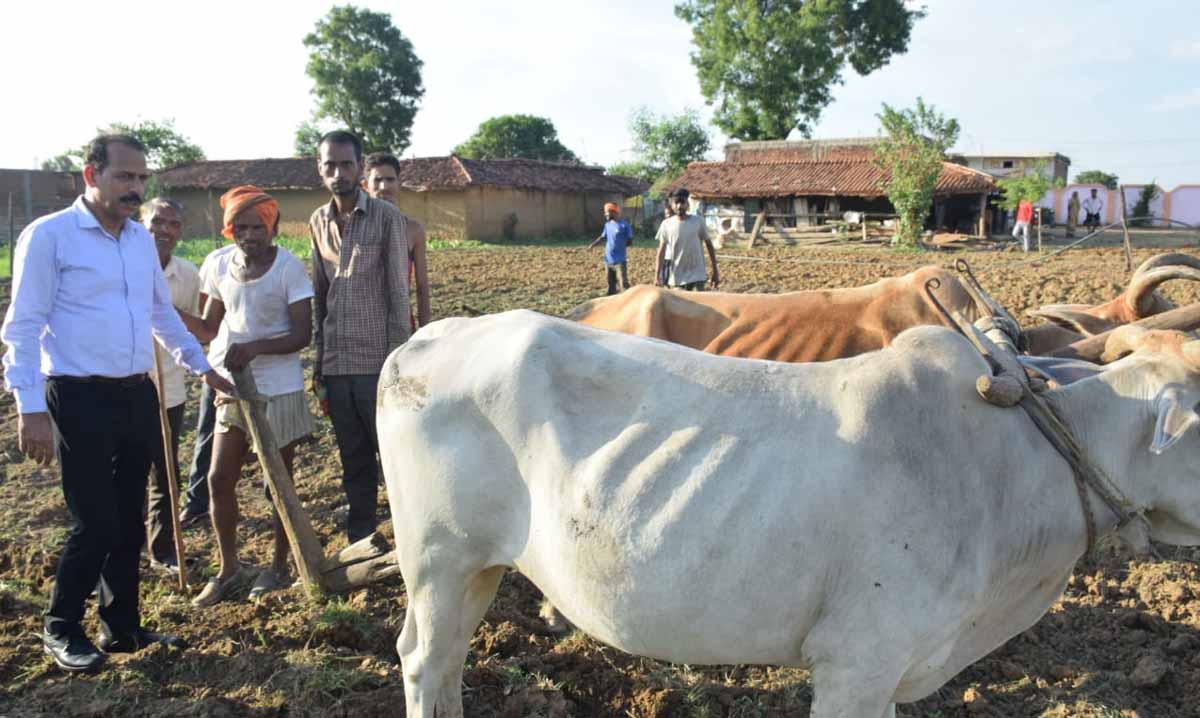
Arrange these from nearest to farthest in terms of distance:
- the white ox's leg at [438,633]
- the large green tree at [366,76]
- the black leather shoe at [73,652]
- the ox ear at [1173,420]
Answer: the ox ear at [1173,420] → the white ox's leg at [438,633] → the black leather shoe at [73,652] → the large green tree at [366,76]

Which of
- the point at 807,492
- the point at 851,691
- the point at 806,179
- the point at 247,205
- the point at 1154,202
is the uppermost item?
the point at 806,179

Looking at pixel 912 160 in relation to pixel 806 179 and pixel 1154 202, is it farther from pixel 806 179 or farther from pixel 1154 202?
pixel 1154 202

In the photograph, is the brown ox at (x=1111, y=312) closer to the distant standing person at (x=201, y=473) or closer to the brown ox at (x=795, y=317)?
the brown ox at (x=795, y=317)

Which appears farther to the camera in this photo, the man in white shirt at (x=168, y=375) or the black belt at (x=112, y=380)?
the man in white shirt at (x=168, y=375)

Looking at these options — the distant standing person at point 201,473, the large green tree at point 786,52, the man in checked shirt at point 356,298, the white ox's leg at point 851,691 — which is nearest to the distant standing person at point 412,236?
the man in checked shirt at point 356,298

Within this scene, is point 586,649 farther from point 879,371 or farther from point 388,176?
point 388,176

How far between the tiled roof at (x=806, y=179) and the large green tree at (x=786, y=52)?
695cm

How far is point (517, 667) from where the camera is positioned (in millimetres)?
3648

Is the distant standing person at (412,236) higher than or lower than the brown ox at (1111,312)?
higher

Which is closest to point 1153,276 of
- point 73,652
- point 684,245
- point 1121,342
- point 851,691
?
point 1121,342

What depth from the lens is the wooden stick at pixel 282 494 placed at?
3992mm

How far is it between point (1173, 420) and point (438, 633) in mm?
2273

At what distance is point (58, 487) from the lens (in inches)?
234

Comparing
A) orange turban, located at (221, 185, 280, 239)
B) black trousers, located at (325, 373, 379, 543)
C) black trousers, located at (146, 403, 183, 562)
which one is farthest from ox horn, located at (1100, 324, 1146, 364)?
black trousers, located at (146, 403, 183, 562)
